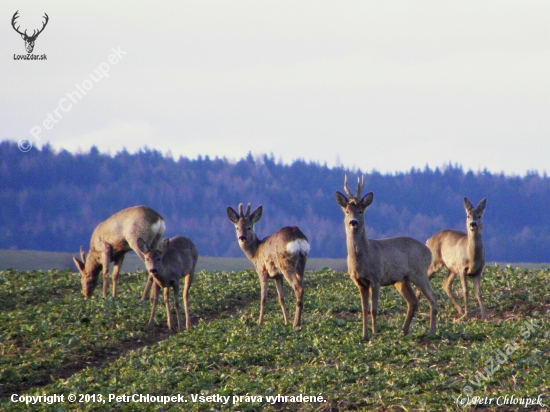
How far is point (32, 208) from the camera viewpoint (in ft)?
A: 333

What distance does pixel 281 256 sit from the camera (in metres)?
15.5

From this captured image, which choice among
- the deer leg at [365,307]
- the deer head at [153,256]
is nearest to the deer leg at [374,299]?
the deer leg at [365,307]

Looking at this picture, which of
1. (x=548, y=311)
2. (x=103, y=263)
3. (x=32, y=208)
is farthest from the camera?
(x=32, y=208)

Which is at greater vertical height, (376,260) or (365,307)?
(376,260)

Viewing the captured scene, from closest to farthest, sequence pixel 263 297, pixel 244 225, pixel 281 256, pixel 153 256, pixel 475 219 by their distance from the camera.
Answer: pixel 281 256 < pixel 263 297 < pixel 153 256 < pixel 244 225 < pixel 475 219

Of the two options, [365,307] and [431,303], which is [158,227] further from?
[431,303]

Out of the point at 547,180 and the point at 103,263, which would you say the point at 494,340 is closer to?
the point at 103,263

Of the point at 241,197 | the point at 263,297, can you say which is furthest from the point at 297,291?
the point at 241,197

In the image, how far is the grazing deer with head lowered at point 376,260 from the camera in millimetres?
13312

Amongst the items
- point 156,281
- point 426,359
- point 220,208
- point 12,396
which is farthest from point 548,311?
point 220,208

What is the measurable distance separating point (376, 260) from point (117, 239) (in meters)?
8.78

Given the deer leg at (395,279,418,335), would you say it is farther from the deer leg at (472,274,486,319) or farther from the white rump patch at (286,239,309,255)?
the deer leg at (472,274,486,319)

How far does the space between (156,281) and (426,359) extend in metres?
6.16

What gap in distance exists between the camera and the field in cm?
1086
